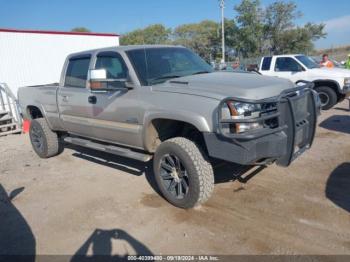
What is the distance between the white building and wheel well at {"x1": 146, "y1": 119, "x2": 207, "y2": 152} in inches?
365

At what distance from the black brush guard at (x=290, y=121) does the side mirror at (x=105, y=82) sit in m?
1.61

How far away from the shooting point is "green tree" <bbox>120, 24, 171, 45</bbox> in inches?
1737

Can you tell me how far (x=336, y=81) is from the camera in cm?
935

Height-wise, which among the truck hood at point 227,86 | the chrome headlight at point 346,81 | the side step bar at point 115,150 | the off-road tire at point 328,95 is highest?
the truck hood at point 227,86

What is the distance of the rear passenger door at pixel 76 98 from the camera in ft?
16.5

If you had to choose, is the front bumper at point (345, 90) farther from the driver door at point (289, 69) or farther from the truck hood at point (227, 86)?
the truck hood at point (227, 86)

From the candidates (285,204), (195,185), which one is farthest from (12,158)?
(285,204)

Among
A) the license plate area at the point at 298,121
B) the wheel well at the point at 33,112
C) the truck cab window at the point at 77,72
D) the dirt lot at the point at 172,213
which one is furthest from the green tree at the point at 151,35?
the license plate area at the point at 298,121

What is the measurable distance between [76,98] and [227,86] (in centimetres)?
273

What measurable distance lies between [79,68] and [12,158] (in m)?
2.94

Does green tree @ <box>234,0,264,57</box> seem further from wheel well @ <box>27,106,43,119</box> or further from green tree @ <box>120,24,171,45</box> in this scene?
wheel well @ <box>27,106,43,119</box>

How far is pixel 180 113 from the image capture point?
3557 mm

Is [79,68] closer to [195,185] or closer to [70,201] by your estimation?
[70,201]

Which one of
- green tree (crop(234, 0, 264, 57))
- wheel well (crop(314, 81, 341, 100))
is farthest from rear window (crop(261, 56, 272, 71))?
green tree (crop(234, 0, 264, 57))
